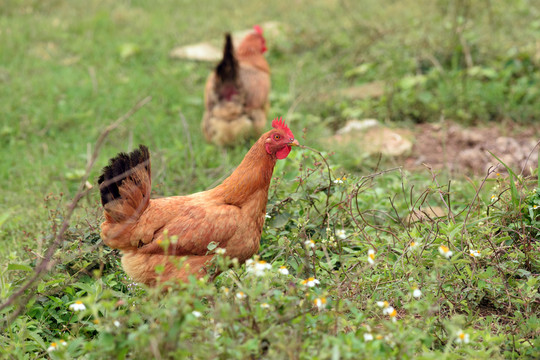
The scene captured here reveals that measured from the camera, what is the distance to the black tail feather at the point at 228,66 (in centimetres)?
592

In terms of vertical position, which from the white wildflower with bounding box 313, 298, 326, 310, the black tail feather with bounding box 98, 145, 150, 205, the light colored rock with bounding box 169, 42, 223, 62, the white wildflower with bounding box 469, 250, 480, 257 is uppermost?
the black tail feather with bounding box 98, 145, 150, 205

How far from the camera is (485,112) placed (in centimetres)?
676

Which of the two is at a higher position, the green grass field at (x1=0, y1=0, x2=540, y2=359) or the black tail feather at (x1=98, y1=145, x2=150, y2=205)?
the black tail feather at (x1=98, y1=145, x2=150, y2=205)

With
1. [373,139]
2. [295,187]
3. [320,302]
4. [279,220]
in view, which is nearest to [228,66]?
[373,139]

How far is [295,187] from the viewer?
429 cm

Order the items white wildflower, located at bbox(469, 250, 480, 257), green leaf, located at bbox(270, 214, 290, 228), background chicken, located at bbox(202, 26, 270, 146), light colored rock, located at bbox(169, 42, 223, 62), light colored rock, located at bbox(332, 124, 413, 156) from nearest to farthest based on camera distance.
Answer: white wildflower, located at bbox(469, 250, 480, 257)
green leaf, located at bbox(270, 214, 290, 228)
light colored rock, located at bbox(332, 124, 413, 156)
background chicken, located at bbox(202, 26, 270, 146)
light colored rock, located at bbox(169, 42, 223, 62)

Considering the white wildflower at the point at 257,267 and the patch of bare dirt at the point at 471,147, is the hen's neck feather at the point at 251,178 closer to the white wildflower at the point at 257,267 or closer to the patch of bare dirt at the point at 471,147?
the white wildflower at the point at 257,267

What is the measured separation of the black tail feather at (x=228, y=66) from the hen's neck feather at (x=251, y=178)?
8.83 ft

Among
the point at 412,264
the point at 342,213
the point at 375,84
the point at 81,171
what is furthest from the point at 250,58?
the point at 412,264

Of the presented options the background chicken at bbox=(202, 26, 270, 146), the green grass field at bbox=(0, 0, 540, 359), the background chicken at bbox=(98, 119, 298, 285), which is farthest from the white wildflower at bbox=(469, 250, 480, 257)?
the background chicken at bbox=(202, 26, 270, 146)

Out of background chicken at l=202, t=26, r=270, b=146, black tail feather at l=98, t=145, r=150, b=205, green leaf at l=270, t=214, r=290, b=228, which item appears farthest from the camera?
background chicken at l=202, t=26, r=270, b=146

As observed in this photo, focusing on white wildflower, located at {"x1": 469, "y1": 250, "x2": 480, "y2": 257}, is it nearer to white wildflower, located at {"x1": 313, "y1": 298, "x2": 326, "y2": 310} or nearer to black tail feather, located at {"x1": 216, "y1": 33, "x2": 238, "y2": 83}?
white wildflower, located at {"x1": 313, "y1": 298, "x2": 326, "y2": 310}

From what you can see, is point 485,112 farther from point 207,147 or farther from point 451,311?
point 451,311

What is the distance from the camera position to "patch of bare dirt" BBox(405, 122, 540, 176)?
5582 mm
